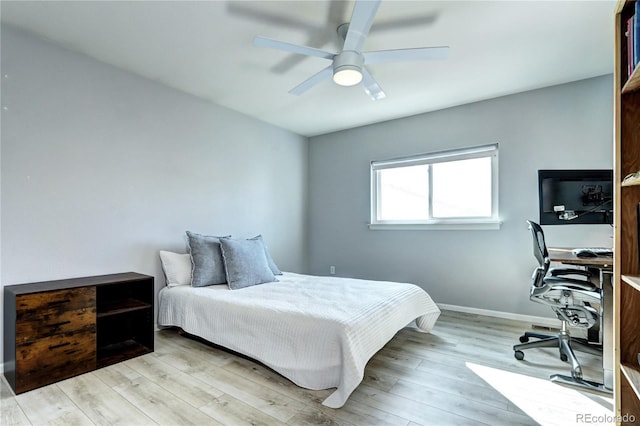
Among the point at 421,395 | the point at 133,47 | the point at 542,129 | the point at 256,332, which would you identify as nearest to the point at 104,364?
the point at 256,332

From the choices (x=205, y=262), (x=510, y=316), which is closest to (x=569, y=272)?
(x=510, y=316)

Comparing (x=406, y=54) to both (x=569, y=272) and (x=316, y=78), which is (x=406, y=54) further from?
(x=569, y=272)

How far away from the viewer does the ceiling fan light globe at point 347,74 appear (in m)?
2.01

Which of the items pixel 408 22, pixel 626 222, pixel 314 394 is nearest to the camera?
pixel 626 222

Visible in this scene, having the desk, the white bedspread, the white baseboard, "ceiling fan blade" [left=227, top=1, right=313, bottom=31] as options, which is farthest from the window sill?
"ceiling fan blade" [left=227, top=1, right=313, bottom=31]

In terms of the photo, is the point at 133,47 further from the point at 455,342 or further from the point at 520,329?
the point at 520,329

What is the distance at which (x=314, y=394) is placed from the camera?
186 centimetres

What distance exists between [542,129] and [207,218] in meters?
3.70

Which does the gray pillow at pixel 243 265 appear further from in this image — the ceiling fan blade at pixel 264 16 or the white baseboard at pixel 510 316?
the white baseboard at pixel 510 316

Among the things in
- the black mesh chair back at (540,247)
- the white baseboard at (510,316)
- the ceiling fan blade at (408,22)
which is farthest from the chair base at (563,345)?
the ceiling fan blade at (408,22)

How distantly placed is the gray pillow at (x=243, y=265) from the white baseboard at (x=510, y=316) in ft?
7.06

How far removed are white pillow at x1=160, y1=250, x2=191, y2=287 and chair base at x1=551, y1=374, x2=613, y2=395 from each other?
9.77ft

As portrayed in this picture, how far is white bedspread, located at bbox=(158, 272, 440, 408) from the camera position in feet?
5.98

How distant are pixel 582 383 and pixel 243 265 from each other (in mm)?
2648
